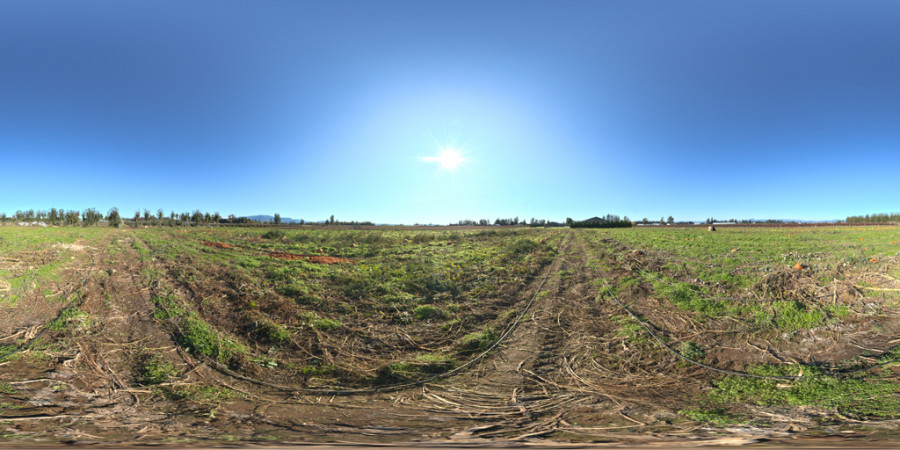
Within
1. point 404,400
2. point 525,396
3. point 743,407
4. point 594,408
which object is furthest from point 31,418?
point 743,407

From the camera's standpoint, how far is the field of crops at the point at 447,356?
3074 millimetres

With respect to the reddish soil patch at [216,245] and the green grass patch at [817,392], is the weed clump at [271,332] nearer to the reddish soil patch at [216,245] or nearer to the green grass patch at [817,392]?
the green grass patch at [817,392]

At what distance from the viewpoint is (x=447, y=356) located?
484cm

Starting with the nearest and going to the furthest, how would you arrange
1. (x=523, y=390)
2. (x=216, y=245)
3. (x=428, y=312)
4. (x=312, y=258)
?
(x=523, y=390) < (x=428, y=312) < (x=312, y=258) < (x=216, y=245)

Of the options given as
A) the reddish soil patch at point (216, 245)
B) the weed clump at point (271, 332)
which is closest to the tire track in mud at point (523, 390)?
the weed clump at point (271, 332)

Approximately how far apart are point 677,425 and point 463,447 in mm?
2034

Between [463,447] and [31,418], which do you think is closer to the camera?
[463,447]

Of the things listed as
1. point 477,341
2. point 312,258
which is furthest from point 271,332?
point 312,258

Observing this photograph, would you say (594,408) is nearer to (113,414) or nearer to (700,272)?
(113,414)

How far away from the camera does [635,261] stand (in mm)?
12898

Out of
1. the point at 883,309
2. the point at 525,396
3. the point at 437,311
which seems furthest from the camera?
the point at 437,311

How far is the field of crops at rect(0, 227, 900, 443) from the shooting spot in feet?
10.1

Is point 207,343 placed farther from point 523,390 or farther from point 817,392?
point 817,392

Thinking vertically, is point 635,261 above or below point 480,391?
above
